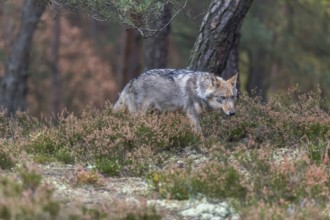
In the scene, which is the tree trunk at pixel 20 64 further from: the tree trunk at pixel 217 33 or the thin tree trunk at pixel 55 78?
the tree trunk at pixel 217 33

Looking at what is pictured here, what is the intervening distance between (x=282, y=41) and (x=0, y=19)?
1672 cm

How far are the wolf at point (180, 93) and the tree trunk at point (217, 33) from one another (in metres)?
1.21

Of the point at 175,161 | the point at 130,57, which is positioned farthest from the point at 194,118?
the point at 130,57

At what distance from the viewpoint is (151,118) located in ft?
35.3

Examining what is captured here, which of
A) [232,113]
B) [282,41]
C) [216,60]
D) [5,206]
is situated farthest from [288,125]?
[282,41]

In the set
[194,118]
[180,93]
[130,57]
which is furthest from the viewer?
[130,57]

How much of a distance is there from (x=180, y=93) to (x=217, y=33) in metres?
1.65

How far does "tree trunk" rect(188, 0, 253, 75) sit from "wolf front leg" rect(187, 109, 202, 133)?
1847 millimetres

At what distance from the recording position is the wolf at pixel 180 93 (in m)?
11.6

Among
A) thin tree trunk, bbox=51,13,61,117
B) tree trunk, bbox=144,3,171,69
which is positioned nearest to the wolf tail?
tree trunk, bbox=144,3,171,69

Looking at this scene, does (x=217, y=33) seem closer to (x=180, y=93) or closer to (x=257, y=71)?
(x=180, y=93)

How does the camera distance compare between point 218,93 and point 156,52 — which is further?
point 156,52

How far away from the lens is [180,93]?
12.0m

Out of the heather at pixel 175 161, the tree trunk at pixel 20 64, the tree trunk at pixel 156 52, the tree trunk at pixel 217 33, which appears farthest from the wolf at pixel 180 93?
the tree trunk at pixel 20 64
